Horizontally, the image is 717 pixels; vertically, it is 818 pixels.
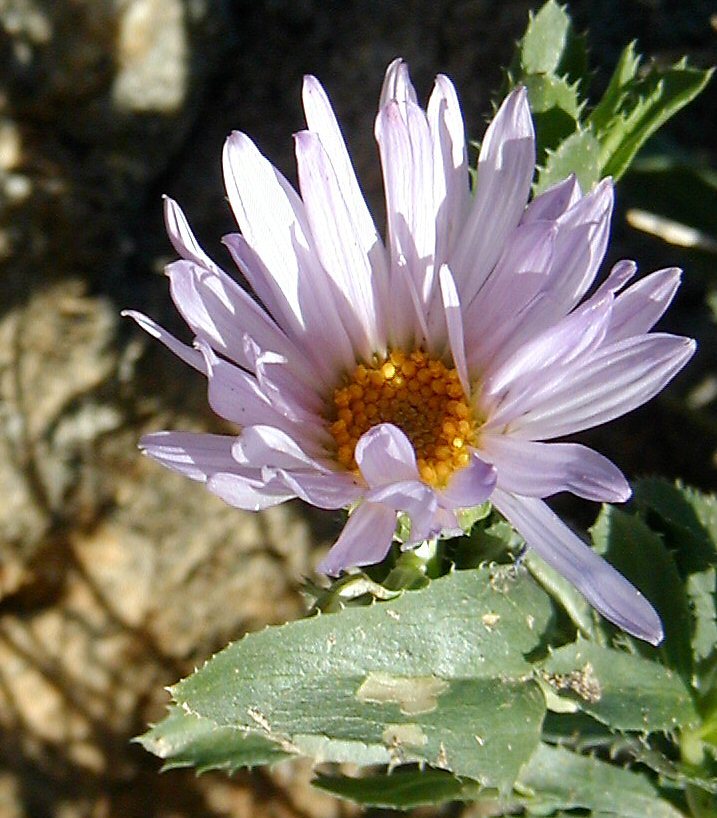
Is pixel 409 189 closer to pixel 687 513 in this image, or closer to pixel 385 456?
pixel 385 456

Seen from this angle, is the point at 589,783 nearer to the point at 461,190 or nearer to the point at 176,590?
the point at 461,190

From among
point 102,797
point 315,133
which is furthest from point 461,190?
point 102,797

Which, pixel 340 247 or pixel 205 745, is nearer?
pixel 340 247

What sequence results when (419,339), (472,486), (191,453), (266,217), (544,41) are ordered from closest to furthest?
1. (472,486)
2. (191,453)
3. (266,217)
4. (419,339)
5. (544,41)

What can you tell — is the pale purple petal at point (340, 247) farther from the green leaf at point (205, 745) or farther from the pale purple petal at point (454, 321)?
the green leaf at point (205, 745)

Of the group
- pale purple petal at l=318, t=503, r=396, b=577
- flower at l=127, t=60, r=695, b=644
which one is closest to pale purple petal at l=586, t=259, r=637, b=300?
flower at l=127, t=60, r=695, b=644

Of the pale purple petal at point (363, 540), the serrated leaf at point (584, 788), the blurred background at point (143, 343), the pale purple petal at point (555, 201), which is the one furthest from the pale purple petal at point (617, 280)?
the blurred background at point (143, 343)

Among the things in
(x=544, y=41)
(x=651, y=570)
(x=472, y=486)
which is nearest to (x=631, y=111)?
(x=544, y=41)

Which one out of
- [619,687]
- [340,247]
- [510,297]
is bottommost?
[619,687]
